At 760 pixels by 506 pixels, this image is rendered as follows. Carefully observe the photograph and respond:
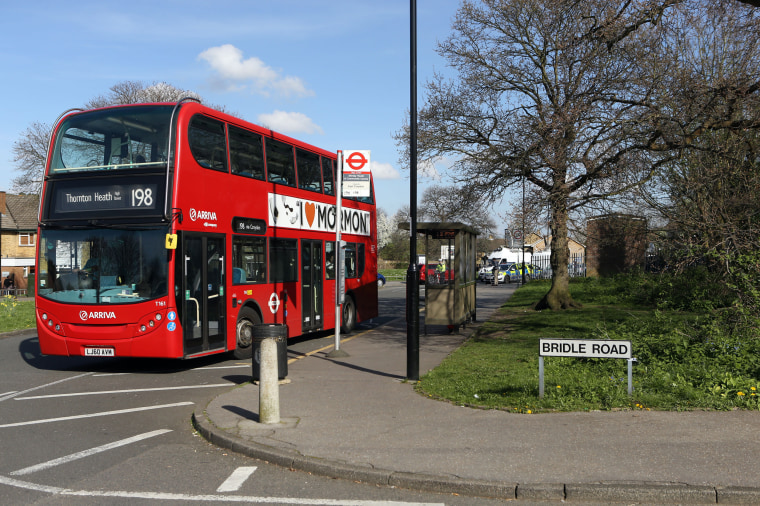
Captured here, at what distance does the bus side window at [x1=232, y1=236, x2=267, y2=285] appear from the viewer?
12328mm

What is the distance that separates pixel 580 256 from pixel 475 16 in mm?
36512

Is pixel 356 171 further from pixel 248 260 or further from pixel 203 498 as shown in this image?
pixel 203 498

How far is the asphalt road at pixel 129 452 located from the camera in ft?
17.4

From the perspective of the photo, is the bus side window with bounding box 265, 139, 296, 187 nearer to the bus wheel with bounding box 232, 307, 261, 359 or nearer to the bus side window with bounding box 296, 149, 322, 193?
the bus side window with bounding box 296, 149, 322, 193

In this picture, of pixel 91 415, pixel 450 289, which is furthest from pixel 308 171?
pixel 91 415

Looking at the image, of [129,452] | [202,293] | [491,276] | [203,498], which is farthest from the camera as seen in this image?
[491,276]

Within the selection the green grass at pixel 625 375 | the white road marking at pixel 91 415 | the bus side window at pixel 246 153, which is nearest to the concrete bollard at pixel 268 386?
the white road marking at pixel 91 415

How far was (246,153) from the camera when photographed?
12789 mm

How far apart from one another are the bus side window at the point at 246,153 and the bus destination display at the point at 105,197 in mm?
2028

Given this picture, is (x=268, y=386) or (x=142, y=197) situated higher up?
(x=142, y=197)

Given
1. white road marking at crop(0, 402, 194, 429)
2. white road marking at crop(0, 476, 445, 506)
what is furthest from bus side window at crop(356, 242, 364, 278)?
white road marking at crop(0, 476, 445, 506)

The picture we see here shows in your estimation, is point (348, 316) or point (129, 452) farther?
point (348, 316)

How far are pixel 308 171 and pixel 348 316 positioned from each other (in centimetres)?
442

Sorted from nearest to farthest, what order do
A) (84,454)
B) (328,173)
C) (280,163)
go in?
(84,454), (280,163), (328,173)
